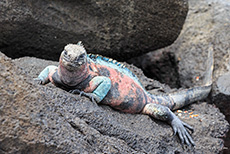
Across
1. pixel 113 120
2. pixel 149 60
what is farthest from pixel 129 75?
pixel 149 60

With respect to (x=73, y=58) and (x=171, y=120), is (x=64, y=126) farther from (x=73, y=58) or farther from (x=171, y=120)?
(x=171, y=120)

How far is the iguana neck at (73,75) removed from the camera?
332 centimetres

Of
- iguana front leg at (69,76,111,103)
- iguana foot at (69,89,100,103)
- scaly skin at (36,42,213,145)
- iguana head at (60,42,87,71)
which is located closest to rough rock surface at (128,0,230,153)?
scaly skin at (36,42,213,145)

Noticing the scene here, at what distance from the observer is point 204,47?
6168 mm

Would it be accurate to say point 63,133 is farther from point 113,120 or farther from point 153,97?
point 153,97

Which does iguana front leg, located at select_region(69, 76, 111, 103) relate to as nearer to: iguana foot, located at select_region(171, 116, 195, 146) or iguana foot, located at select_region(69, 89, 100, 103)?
iguana foot, located at select_region(69, 89, 100, 103)

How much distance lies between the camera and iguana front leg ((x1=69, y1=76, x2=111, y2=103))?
134 inches

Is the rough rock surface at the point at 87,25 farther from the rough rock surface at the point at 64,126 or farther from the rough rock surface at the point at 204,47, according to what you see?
the rough rock surface at the point at 204,47

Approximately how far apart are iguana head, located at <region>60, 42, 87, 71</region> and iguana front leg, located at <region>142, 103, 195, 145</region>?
1232 millimetres

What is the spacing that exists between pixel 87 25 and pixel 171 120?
1.92 metres

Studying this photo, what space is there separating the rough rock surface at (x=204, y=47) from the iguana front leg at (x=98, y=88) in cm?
227

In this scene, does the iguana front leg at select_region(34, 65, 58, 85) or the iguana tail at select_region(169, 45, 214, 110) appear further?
the iguana tail at select_region(169, 45, 214, 110)

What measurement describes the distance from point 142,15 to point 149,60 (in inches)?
83.0

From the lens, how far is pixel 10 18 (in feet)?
13.7
